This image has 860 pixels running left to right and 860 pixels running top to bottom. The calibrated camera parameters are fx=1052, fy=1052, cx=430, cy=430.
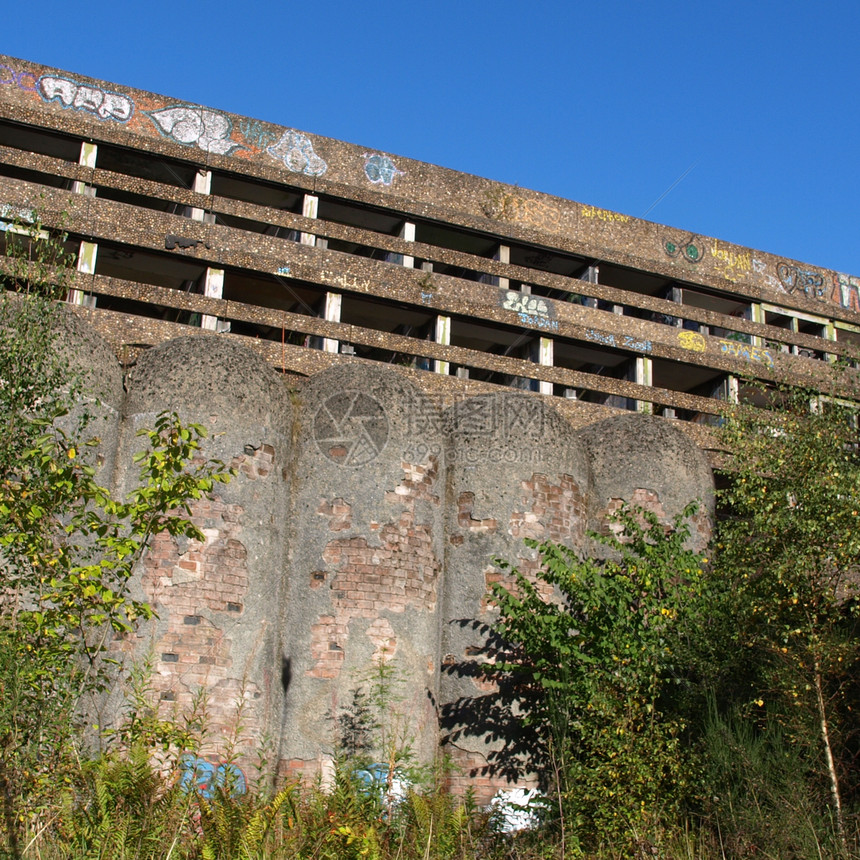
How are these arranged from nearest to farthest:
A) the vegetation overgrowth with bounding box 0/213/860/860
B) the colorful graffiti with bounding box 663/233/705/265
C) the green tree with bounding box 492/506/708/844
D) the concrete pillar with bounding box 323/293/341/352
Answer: the vegetation overgrowth with bounding box 0/213/860/860 → the green tree with bounding box 492/506/708/844 → the concrete pillar with bounding box 323/293/341/352 → the colorful graffiti with bounding box 663/233/705/265

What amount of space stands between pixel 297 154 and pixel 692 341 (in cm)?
1037

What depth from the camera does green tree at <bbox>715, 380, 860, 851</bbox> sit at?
9.99 m

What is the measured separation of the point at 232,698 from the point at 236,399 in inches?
147

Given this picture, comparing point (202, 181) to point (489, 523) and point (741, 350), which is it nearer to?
point (489, 523)

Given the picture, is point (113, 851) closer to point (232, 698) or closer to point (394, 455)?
point (232, 698)

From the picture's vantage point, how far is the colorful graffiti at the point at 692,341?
25.4 metres

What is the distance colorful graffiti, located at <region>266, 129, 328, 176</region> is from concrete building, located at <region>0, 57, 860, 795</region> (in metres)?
0.05

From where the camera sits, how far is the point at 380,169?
23.5 metres

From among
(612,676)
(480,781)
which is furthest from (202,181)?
(612,676)

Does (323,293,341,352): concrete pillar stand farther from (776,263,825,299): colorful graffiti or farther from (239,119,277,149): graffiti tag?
(776,263,825,299): colorful graffiti

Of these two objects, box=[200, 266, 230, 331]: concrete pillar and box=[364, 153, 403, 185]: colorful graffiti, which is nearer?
box=[200, 266, 230, 331]: concrete pillar

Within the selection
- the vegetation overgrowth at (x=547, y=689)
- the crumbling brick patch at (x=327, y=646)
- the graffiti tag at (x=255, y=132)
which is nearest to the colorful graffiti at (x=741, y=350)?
the graffiti tag at (x=255, y=132)

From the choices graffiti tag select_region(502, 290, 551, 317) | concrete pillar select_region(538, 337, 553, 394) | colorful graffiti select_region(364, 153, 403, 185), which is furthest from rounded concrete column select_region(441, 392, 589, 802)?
colorful graffiti select_region(364, 153, 403, 185)

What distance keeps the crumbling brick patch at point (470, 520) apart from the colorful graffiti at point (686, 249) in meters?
14.1
